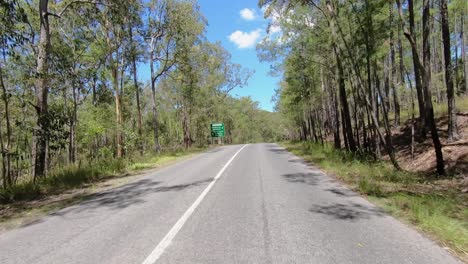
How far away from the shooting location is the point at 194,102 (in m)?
49.1

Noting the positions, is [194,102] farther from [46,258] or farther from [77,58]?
[46,258]

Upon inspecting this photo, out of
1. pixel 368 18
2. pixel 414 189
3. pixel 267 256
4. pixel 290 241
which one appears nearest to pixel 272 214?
pixel 290 241

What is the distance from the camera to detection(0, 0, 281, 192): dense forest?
47.9 feet

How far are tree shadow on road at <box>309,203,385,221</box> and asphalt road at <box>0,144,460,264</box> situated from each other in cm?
2

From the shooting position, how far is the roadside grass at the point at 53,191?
29.7ft

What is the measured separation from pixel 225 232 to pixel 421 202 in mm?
4464

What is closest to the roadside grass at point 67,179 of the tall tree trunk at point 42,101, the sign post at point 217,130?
the tall tree trunk at point 42,101

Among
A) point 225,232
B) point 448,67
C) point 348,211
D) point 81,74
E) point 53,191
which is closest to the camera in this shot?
point 225,232

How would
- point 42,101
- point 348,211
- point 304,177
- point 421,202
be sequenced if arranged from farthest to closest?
1. point 42,101
2. point 304,177
3. point 421,202
4. point 348,211

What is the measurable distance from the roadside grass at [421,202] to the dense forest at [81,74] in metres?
11.1

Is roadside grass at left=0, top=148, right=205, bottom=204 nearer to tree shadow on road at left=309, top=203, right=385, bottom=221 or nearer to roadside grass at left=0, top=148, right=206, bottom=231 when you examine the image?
roadside grass at left=0, top=148, right=206, bottom=231

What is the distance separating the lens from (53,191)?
41.8 feet

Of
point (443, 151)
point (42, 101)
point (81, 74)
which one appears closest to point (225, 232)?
point (42, 101)

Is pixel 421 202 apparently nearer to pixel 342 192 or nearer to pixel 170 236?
pixel 342 192
